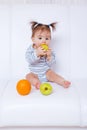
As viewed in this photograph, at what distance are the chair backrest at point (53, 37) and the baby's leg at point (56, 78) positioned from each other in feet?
0.36

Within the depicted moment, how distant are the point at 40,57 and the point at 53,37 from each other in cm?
21

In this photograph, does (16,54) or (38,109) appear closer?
(38,109)

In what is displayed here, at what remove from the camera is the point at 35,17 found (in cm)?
138

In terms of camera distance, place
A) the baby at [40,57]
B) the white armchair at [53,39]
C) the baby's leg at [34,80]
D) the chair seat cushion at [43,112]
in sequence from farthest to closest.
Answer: the white armchair at [53,39] < the baby at [40,57] < the baby's leg at [34,80] < the chair seat cushion at [43,112]

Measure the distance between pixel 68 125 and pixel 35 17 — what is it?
700 mm

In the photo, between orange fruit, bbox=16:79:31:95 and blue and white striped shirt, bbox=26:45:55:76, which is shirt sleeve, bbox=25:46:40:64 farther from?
orange fruit, bbox=16:79:31:95

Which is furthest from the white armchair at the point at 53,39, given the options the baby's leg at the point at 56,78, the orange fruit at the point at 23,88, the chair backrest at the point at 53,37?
the orange fruit at the point at 23,88

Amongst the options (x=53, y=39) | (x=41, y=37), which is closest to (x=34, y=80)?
(x=41, y=37)

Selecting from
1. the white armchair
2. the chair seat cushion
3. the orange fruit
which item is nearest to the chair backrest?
the white armchair

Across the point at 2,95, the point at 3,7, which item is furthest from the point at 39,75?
the point at 3,7

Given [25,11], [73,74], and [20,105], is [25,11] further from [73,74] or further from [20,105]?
[20,105]

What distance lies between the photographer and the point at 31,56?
123 cm

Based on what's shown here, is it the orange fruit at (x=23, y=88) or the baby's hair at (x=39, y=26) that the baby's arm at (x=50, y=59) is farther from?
the orange fruit at (x=23, y=88)

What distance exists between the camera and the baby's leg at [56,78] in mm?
1118
